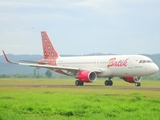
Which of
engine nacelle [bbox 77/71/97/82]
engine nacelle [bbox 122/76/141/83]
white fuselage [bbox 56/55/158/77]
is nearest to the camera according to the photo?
white fuselage [bbox 56/55/158/77]

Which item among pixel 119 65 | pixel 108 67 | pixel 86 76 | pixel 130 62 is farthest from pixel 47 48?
pixel 130 62

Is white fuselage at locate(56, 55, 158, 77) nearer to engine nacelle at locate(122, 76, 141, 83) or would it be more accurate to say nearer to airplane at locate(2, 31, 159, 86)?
airplane at locate(2, 31, 159, 86)

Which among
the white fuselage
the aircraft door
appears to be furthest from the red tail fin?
the aircraft door

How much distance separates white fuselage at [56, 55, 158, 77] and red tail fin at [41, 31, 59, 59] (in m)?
6.01

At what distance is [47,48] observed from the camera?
2564 inches

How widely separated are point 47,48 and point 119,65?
642 inches

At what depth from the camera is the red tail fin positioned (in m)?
64.2

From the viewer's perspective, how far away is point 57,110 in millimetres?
21406

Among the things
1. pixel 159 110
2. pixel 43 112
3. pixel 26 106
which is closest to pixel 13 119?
pixel 43 112

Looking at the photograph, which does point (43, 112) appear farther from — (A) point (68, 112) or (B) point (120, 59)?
(B) point (120, 59)

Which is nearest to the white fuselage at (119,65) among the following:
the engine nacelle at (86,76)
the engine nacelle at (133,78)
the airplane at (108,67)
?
the airplane at (108,67)

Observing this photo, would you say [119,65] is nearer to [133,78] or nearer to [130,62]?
[130,62]

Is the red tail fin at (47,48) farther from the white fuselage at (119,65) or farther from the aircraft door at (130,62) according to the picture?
the aircraft door at (130,62)

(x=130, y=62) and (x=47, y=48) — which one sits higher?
(x=47, y=48)
